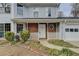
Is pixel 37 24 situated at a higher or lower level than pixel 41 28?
higher

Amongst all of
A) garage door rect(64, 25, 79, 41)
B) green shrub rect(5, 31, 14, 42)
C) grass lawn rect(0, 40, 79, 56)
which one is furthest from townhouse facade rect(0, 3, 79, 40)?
grass lawn rect(0, 40, 79, 56)

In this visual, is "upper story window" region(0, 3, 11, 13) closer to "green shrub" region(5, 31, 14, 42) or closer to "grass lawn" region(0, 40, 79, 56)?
"green shrub" region(5, 31, 14, 42)

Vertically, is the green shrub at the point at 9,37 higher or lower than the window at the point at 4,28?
lower

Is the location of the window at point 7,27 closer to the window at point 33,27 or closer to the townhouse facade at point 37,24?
the townhouse facade at point 37,24

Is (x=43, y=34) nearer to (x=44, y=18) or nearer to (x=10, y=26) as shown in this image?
(x=44, y=18)

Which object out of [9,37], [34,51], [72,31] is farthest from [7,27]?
[34,51]

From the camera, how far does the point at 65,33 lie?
57.7 ft

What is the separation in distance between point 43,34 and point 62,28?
193 centimetres

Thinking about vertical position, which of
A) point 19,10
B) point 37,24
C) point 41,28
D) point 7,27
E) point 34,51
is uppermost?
point 19,10

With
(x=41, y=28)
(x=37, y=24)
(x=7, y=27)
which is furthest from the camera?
(x=37, y=24)

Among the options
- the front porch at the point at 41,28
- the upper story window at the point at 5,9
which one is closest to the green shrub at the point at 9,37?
the front porch at the point at 41,28

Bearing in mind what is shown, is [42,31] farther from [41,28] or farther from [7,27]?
[7,27]

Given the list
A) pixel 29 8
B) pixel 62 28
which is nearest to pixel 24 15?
pixel 29 8

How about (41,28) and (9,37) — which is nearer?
(9,37)
